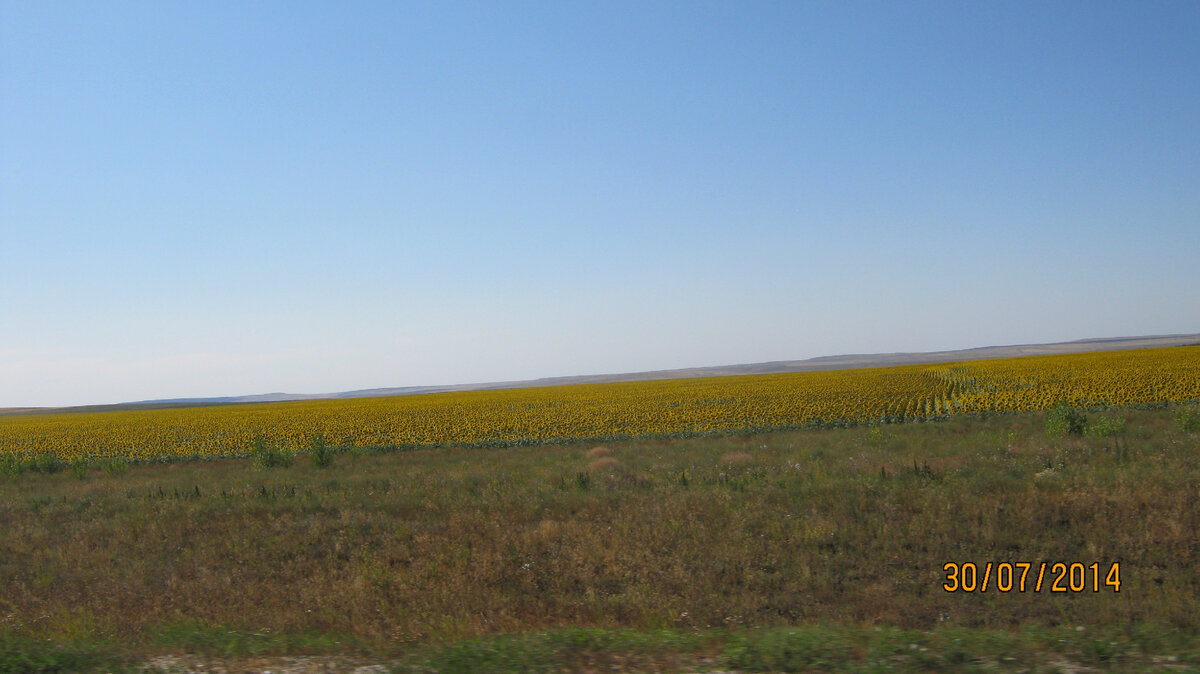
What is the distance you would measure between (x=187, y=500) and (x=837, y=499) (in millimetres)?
13569

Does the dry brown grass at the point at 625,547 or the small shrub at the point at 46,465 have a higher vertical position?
the small shrub at the point at 46,465

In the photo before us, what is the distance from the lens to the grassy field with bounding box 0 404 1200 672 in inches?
254

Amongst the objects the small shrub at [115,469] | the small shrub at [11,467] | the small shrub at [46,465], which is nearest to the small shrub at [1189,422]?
the small shrub at [115,469]

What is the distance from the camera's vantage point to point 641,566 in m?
9.81

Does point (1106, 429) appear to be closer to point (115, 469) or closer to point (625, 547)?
point (625, 547)

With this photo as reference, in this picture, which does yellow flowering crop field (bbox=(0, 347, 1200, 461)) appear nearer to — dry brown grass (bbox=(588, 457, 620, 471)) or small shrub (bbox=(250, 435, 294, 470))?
small shrub (bbox=(250, 435, 294, 470))
